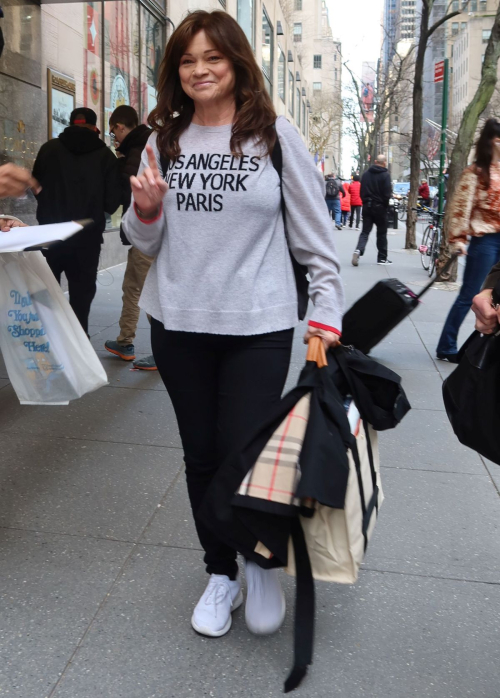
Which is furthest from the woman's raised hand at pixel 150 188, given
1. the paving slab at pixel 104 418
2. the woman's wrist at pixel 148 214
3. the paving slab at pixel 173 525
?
the paving slab at pixel 104 418

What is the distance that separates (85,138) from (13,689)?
4281 millimetres

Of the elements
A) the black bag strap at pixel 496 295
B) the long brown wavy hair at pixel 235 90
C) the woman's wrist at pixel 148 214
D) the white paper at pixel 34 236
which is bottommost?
the black bag strap at pixel 496 295

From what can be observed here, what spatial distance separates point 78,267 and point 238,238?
363 centimetres

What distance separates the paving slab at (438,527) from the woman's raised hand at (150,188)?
70.3 inches

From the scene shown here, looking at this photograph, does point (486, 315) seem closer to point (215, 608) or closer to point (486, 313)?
point (486, 313)

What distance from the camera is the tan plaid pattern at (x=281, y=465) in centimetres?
221

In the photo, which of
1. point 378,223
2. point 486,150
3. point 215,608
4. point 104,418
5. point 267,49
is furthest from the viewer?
point 267,49

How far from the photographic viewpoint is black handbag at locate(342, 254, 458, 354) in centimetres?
262

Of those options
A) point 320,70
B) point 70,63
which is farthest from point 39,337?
point 320,70

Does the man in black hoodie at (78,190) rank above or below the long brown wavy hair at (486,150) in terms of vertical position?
below

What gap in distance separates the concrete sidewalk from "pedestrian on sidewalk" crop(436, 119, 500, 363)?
6.23 ft

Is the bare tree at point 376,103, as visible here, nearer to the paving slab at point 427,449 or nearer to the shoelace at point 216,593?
the paving slab at point 427,449

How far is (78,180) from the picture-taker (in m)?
5.82

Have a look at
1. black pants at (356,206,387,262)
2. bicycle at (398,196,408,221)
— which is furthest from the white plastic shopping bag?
bicycle at (398,196,408,221)
